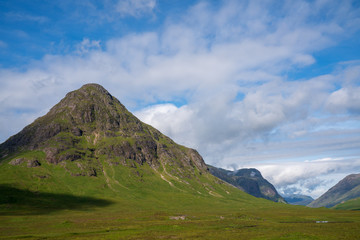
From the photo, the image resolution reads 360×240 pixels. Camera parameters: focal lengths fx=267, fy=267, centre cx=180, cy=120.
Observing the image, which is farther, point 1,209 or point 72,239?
point 1,209

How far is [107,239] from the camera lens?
7725 cm

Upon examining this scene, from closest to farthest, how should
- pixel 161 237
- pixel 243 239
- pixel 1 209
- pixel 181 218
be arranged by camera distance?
pixel 243 239 < pixel 161 237 < pixel 181 218 < pixel 1 209

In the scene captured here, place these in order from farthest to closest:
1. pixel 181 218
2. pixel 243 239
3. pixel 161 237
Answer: pixel 181 218
pixel 161 237
pixel 243 239

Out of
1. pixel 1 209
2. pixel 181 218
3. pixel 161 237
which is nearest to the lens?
pixel 161 237

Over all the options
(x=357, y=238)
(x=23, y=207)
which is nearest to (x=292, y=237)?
(x=357, y=238)

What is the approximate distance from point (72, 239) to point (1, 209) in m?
148

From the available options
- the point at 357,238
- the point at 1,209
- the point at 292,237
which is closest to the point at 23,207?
the point at 1,209

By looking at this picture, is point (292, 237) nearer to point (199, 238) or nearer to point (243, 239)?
point (243, 239)

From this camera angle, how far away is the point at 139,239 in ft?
252

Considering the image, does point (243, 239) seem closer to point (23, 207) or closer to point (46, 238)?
point (46, 238)

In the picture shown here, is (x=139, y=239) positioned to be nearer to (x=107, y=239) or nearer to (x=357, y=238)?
(x=107, y=239)

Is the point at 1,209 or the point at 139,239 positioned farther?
the point at 1,209

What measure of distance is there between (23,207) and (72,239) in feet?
496

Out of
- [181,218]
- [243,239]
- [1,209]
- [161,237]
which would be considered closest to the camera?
[243,239]
